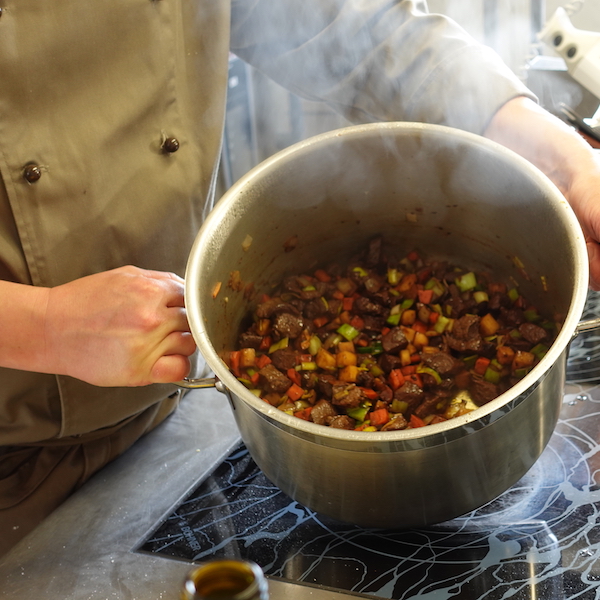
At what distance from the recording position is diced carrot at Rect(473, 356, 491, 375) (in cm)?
108

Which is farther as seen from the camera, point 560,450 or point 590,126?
point 590,126

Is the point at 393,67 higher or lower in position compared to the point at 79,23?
lower

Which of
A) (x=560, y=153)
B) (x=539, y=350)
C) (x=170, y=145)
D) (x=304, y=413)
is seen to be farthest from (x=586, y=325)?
(x=170, y=145)

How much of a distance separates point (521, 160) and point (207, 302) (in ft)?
1.67

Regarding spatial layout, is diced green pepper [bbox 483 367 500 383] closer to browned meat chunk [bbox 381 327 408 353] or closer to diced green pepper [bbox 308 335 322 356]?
browned meat chunk [bbox 381 327 408 353]

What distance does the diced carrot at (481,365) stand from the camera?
1079mm

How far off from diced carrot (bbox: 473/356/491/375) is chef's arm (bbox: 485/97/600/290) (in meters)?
0.21

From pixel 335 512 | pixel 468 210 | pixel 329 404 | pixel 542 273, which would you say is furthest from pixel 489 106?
pixel 335 512

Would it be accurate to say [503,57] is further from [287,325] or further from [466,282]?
[287,325]

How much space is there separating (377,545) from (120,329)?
466 mm

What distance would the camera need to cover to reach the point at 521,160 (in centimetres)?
92

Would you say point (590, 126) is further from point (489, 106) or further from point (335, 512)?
point (335, 512)

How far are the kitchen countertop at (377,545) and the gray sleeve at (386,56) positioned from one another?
56 centimetres

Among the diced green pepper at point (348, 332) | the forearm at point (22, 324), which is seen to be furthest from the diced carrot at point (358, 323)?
the forearm at point (22, 324)
